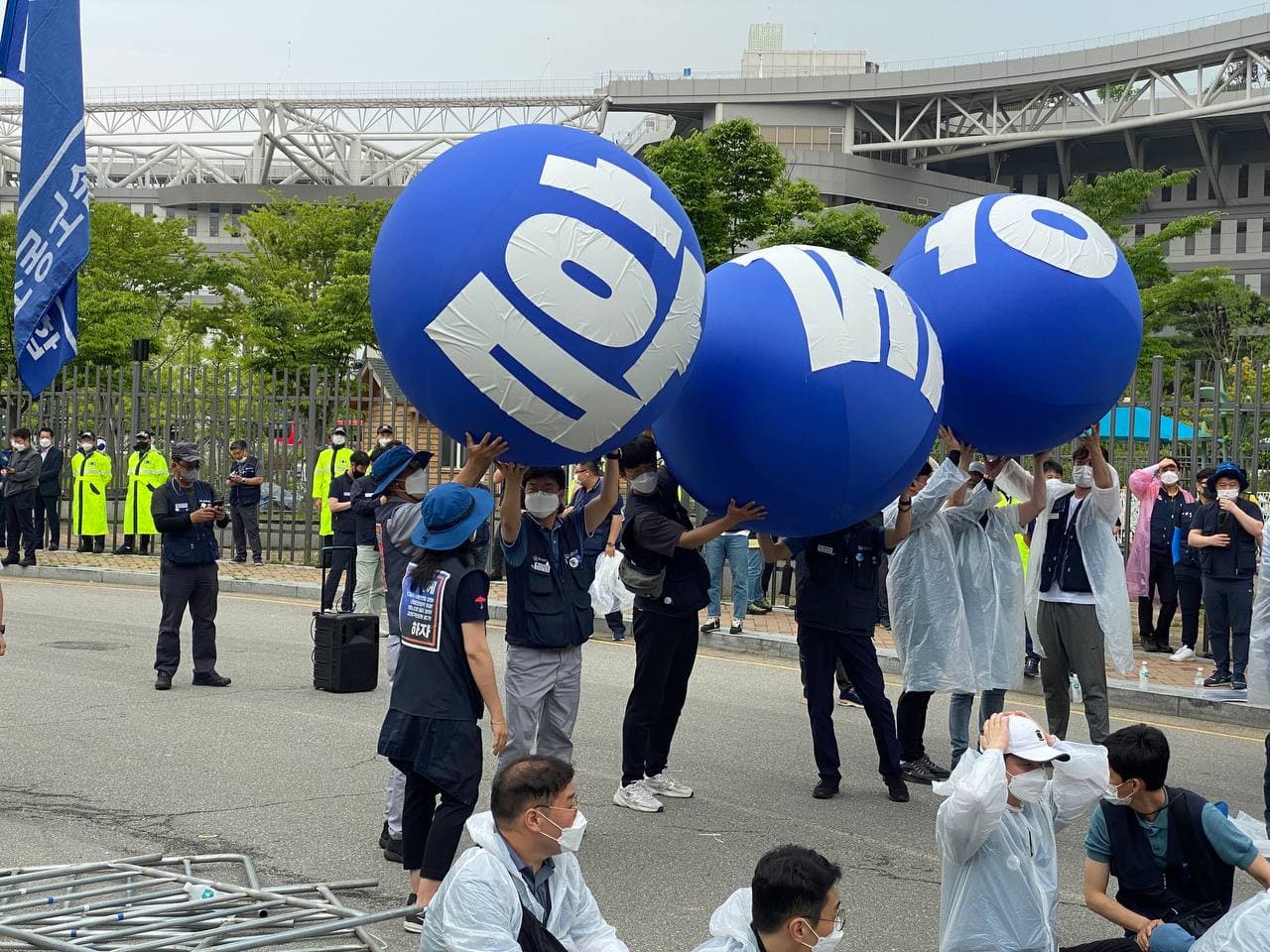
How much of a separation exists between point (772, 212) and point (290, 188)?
6026 cm

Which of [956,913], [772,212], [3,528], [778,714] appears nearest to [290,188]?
[772,212]

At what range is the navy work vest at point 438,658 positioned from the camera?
5512 mm

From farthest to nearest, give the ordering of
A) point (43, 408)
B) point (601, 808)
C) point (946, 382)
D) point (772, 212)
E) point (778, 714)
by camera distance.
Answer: point (772, 212)
point (43, 408)
point (778, 714)
point (601, 808)
point (946, 382)

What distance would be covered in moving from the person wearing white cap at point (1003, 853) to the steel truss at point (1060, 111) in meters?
55.4

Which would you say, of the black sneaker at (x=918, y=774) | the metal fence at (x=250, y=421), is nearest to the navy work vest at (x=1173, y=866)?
the black sneaker at (x=918, y=774)

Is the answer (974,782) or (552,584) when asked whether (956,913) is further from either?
(552,584)

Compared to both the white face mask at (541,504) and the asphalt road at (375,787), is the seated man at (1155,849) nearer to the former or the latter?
the asphalt road at (375,787)

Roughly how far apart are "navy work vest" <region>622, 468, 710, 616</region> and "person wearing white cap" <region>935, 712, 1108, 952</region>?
9.13 feet

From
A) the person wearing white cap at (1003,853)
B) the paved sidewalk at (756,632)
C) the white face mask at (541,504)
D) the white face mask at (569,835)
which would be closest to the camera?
the white face mask at (569,835)

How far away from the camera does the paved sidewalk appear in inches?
422

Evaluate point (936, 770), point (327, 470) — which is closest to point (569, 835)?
point (936, 770)

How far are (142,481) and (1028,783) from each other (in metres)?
17.4

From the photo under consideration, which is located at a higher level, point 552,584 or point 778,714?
point 552,584

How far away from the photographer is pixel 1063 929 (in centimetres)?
575
